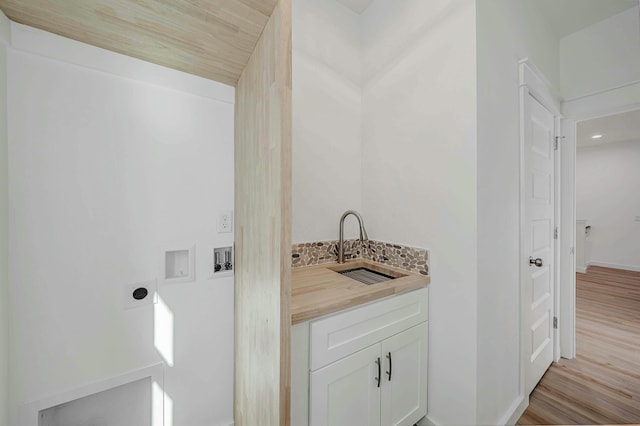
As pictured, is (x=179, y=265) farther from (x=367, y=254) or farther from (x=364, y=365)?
(x=367, y=254)

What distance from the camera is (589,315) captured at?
109 inches

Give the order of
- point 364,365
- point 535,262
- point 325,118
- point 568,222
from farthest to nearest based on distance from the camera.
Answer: point 568,222, point 325,118, point 535,262, point 364,365

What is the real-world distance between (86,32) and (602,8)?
123 inches

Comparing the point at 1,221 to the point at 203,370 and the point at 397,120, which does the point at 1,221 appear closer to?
the point at 203,370

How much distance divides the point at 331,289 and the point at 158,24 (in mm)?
1251

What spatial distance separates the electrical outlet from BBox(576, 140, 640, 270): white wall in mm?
7523

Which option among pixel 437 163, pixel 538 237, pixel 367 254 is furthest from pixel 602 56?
pixel 367 254

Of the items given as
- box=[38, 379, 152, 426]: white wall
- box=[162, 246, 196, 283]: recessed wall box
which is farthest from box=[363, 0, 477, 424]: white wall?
box=[38, 379, 152, 426]: white wall

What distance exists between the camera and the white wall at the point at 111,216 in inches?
33.2

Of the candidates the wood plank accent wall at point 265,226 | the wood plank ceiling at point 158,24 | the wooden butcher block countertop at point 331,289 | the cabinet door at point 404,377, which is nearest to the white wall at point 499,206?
the cabinet door at point 404,377

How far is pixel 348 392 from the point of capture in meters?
1.05

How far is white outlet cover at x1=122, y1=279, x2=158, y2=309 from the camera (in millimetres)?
1007

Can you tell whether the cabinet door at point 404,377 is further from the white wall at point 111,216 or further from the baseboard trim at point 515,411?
the white wall at point 111,216

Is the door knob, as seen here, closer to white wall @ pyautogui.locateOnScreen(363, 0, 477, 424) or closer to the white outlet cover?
white wall @ pyautogui.locateOnScreen(363, 0, 477, 424)
